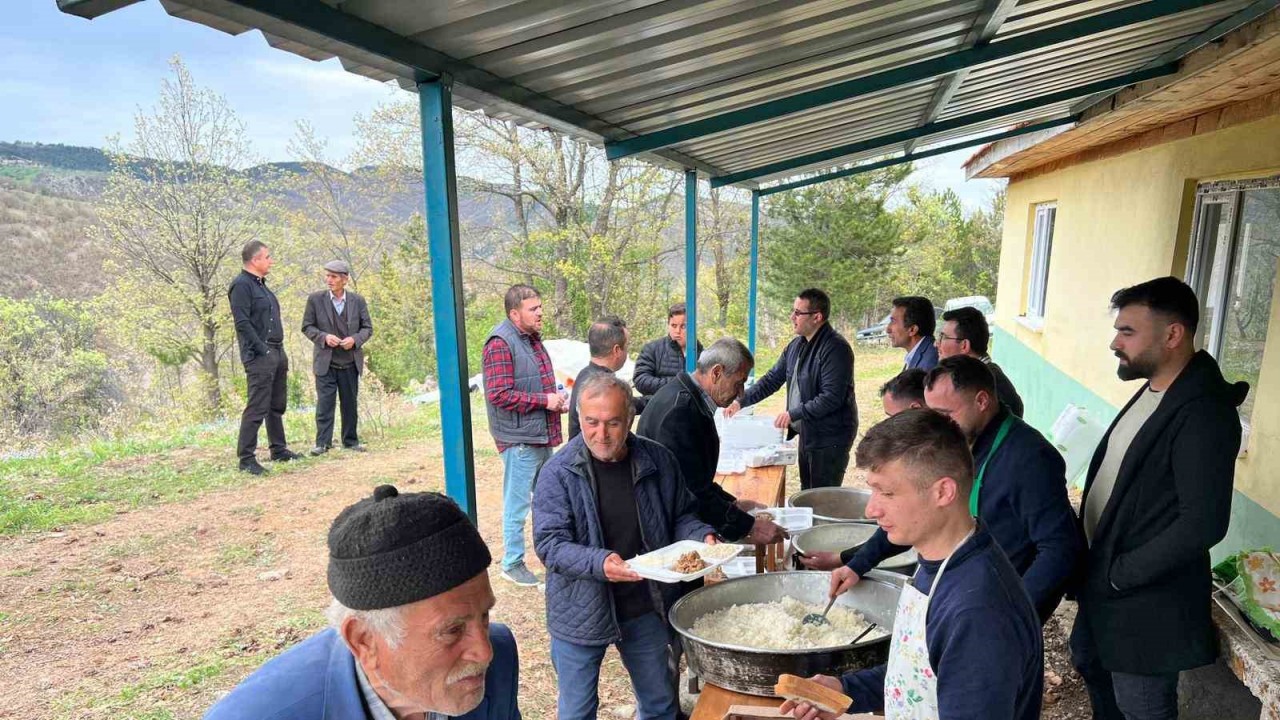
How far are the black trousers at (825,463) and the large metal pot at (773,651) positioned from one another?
2617 mm

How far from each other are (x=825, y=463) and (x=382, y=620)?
14.6 ft

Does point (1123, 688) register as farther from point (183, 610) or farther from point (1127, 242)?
point (183, 610)

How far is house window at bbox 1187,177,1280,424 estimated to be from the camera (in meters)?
4.16

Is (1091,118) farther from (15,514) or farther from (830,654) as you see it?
(15,514)

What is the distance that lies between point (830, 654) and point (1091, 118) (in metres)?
5.27

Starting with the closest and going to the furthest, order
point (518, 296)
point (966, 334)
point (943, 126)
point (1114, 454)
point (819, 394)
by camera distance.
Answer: point (1114, 454), point (966, 334), point (518, 296), point (819, 394), point (943, 126)

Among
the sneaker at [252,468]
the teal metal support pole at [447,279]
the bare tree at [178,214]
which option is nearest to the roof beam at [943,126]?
the teal metal support pole at [447,279]

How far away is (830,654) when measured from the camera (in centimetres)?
207

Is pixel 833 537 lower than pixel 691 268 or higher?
lower

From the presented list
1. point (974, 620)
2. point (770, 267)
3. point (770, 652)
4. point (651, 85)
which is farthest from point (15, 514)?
point (770, 267)

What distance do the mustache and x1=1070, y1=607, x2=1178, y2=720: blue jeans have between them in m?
2.44

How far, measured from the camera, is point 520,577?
5375 millimetres

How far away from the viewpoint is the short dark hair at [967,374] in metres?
2.63

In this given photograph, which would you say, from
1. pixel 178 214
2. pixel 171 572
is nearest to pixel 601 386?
pixel 171 572
